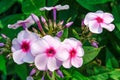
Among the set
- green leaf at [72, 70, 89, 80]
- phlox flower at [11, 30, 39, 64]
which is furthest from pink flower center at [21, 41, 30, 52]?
green leaf at [72, 70, 89, 80]

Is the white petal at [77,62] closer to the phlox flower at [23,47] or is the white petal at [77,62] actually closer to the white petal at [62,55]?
the white petal at [62,55]

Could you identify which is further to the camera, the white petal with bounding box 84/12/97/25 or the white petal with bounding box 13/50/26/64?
the white petal with bounding box 84/12/97/25

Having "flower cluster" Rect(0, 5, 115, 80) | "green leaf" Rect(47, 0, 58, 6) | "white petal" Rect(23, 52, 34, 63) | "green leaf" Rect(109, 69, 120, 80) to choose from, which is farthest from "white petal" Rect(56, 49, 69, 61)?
"green leaf" Rect(47, 0, 58, 6)

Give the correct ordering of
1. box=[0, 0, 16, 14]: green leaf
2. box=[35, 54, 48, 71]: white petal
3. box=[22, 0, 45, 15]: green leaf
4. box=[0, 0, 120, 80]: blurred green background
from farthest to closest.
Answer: box=[0, 0, 16, 14]: green leaf
box=[22, 0, 45, 15]: green leaf
box=[0, 0, 120, 80]: blurred green background
box=[35, 54, 48, 71]: white petal

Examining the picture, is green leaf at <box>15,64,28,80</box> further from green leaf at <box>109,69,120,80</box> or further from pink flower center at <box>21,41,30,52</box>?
green leaf at <box>109,69,120,80</box>

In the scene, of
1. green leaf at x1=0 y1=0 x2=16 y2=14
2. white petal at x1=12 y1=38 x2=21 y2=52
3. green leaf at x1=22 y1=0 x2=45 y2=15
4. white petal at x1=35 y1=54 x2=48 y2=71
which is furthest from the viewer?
green leaf at x1=0 y1=0 x2=16 y2=14

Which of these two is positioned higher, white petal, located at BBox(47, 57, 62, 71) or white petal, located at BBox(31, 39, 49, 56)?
white petal, located at BBox(31, 39, 49, 56)

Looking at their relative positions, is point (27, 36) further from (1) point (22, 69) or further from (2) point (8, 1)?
(2) point (8, 1)

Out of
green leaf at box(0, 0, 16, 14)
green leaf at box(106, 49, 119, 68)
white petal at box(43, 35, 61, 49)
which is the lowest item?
green leaf at box(106, 49, 119, 68)

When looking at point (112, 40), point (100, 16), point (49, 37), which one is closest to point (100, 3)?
point (100, 16)
